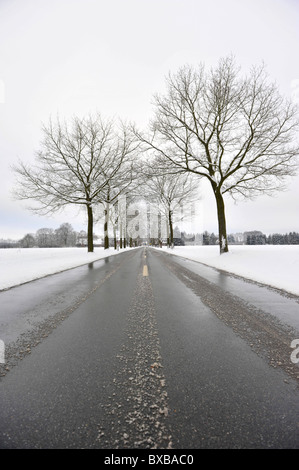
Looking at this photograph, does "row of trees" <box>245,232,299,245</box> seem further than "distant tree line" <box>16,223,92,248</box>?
No

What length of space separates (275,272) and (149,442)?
8567 millimetres

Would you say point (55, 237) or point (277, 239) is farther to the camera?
point (55, 237)

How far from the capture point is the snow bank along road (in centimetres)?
143

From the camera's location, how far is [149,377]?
206cm

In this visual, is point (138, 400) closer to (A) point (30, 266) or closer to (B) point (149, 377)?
(B) point (149, 377)

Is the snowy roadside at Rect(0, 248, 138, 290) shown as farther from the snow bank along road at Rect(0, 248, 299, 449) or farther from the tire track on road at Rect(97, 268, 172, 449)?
the tire track on road at Rect(97, 268, 172, 449)

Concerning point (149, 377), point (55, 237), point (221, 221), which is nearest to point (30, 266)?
point (149, 377)

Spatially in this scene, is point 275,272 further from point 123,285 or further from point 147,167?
point 147,167

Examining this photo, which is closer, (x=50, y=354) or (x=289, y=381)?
(x=289, y=381)

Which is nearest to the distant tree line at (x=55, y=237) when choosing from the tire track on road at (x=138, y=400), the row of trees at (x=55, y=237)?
the row of trees at (x=55, y=237)

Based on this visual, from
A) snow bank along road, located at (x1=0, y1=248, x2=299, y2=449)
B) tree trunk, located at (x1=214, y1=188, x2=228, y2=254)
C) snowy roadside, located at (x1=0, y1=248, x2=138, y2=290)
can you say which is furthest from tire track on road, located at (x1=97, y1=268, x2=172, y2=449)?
tree trunk, located at (x1=214, y1=188, x2=228, y2=254)

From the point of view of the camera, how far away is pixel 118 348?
263cm

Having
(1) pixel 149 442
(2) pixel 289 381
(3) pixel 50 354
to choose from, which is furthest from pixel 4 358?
(2) pixel 289 381

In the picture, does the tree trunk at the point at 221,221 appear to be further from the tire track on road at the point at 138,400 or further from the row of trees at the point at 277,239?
the row of trees at the point at 277,239
